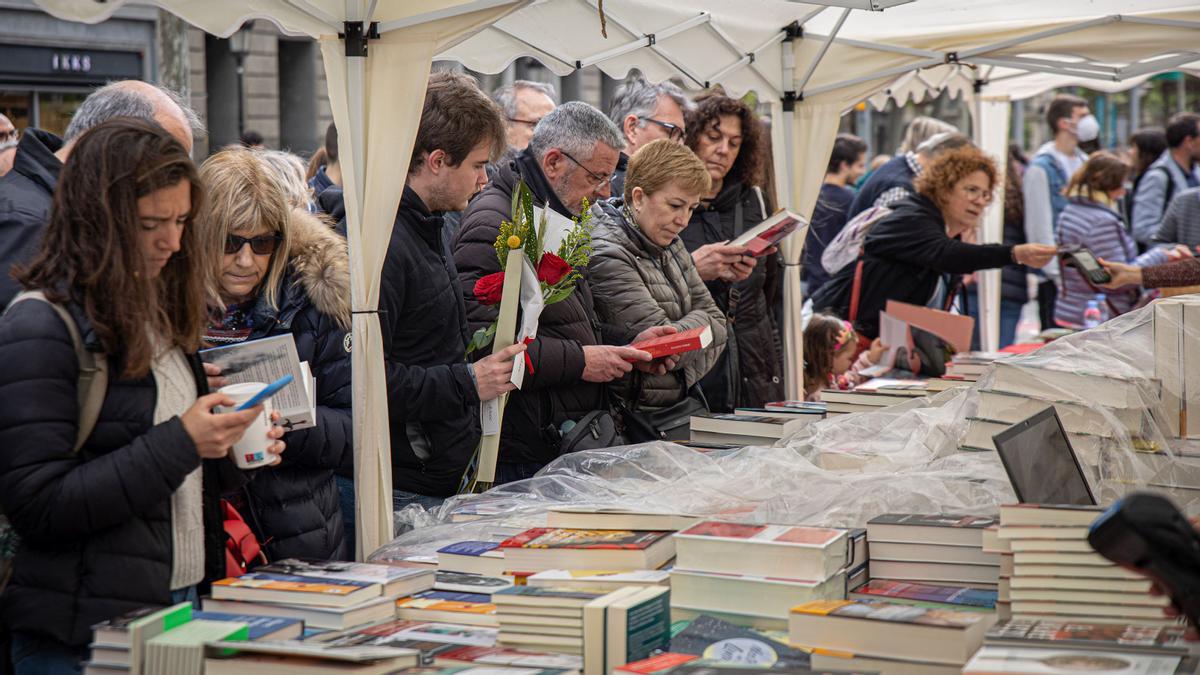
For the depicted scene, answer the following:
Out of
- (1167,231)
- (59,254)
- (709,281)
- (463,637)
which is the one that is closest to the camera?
(59,254)

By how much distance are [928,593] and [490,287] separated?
157 centimetres

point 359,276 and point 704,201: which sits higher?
point 704,201

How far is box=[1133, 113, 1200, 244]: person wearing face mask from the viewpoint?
9094mm

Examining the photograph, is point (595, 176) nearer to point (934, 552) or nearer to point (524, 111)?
point (524, 111)

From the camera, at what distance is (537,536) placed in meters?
2.40

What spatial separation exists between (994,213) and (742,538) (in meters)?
6.86

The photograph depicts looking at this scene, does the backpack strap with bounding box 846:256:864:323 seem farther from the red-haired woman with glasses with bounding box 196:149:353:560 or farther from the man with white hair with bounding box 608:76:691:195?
the red-haired woman with glasses with bounding box 196:149:353:560

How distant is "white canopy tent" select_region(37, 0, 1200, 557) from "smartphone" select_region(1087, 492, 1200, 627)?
6.35 feet

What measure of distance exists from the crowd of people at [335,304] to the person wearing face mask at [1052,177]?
7.93ft

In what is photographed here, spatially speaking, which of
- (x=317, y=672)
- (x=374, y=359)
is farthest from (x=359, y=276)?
(x=317, y=672)

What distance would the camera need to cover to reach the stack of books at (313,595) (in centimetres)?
204

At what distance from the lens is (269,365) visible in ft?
7.52

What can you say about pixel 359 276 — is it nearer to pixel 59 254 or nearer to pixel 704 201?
pixel 59 254

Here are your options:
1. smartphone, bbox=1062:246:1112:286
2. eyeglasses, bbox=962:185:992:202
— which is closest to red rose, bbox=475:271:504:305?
eyeglasses, bbox=962:185:992:202
